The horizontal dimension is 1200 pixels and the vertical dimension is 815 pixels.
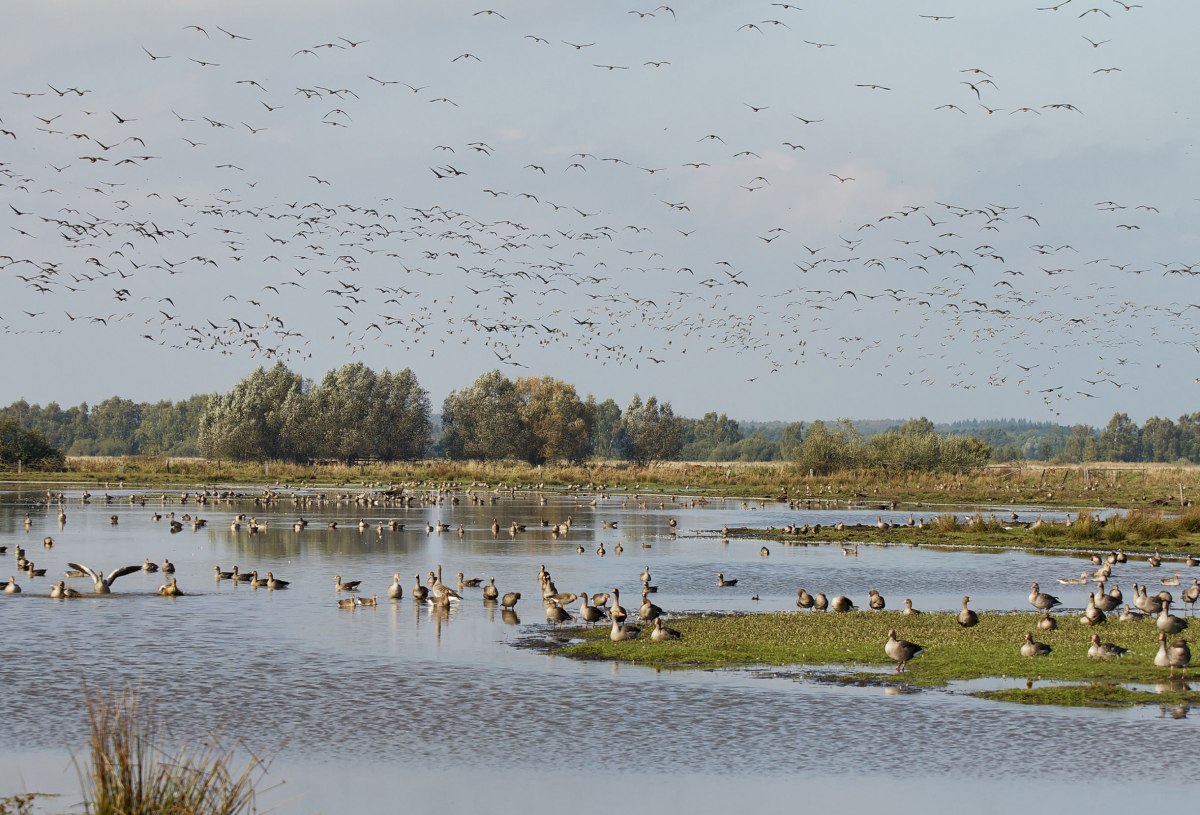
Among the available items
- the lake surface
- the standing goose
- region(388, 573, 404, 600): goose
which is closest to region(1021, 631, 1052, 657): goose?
the lake surface

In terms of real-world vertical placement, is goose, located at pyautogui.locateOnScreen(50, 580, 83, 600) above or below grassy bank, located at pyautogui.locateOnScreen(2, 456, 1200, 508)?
below

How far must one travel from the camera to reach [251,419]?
146 metres

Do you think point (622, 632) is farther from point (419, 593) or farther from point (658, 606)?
A: point (419, 593)

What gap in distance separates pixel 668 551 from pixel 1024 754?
37.3 meters

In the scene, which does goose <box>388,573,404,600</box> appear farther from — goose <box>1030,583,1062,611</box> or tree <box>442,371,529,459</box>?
tree <box>442,371,529,459</box>

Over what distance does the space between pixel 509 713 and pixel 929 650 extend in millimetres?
9623

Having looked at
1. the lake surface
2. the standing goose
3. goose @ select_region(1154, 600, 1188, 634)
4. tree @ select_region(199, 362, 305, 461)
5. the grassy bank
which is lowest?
Answer: the lake surface

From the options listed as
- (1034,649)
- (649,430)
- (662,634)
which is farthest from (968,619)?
(649,430)

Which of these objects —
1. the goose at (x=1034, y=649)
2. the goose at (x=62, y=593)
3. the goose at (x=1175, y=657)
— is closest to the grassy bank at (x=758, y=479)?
the goose at (x=62, y=593)

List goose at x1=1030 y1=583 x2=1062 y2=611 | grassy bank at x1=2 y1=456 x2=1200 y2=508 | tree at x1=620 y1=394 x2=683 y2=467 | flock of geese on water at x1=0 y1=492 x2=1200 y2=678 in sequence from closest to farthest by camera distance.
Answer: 1. flock of geese on water at x1=0 y1=492 x2=1200 y2=678
2. goose at x1=1030 y1=583 x2=1062 y2=611
3. grassy bank at x1=2 y1=456 x2=1200 y2=508
4. tree at x1=620 y1=394 x2=683 y2=467

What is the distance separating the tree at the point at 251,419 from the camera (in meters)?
146

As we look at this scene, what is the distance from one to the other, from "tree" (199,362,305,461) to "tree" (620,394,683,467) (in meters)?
48.1

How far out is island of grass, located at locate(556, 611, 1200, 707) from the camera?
24.0 meters

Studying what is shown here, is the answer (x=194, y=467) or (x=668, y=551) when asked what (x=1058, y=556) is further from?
(x=194, y=467)
